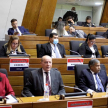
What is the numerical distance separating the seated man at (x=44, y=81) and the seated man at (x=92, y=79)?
19.0 inches

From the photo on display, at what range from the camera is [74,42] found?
5.67m

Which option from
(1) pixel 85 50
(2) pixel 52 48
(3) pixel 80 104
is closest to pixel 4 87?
(3) pixel 80 104

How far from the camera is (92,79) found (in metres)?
3.91

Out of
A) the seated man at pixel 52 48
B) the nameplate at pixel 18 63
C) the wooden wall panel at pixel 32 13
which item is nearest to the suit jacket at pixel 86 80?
the nameplate at pixel 18 63

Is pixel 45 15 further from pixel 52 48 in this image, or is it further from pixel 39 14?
pixel 52 48

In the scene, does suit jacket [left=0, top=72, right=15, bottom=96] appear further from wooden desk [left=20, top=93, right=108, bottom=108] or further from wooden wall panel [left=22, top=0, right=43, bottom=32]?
wooden wall panel [left=22, top=0, right=43, bottom=32]

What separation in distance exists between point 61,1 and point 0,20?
6.38 m

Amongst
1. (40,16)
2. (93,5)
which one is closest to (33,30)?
(40,16)

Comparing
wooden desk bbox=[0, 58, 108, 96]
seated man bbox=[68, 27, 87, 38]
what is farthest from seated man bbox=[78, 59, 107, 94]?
seated man bbox=[68, 27, 87, 38]

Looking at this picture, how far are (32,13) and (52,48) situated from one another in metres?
3.23

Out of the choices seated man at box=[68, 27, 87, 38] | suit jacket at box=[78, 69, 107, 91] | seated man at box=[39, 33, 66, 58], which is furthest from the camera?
seated man at box=[68, 27, 87, 38]

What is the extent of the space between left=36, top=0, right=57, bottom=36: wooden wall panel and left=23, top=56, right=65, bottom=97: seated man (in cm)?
487

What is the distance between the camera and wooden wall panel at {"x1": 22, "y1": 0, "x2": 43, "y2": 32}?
819 cm

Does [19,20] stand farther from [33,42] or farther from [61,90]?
[61,90]
